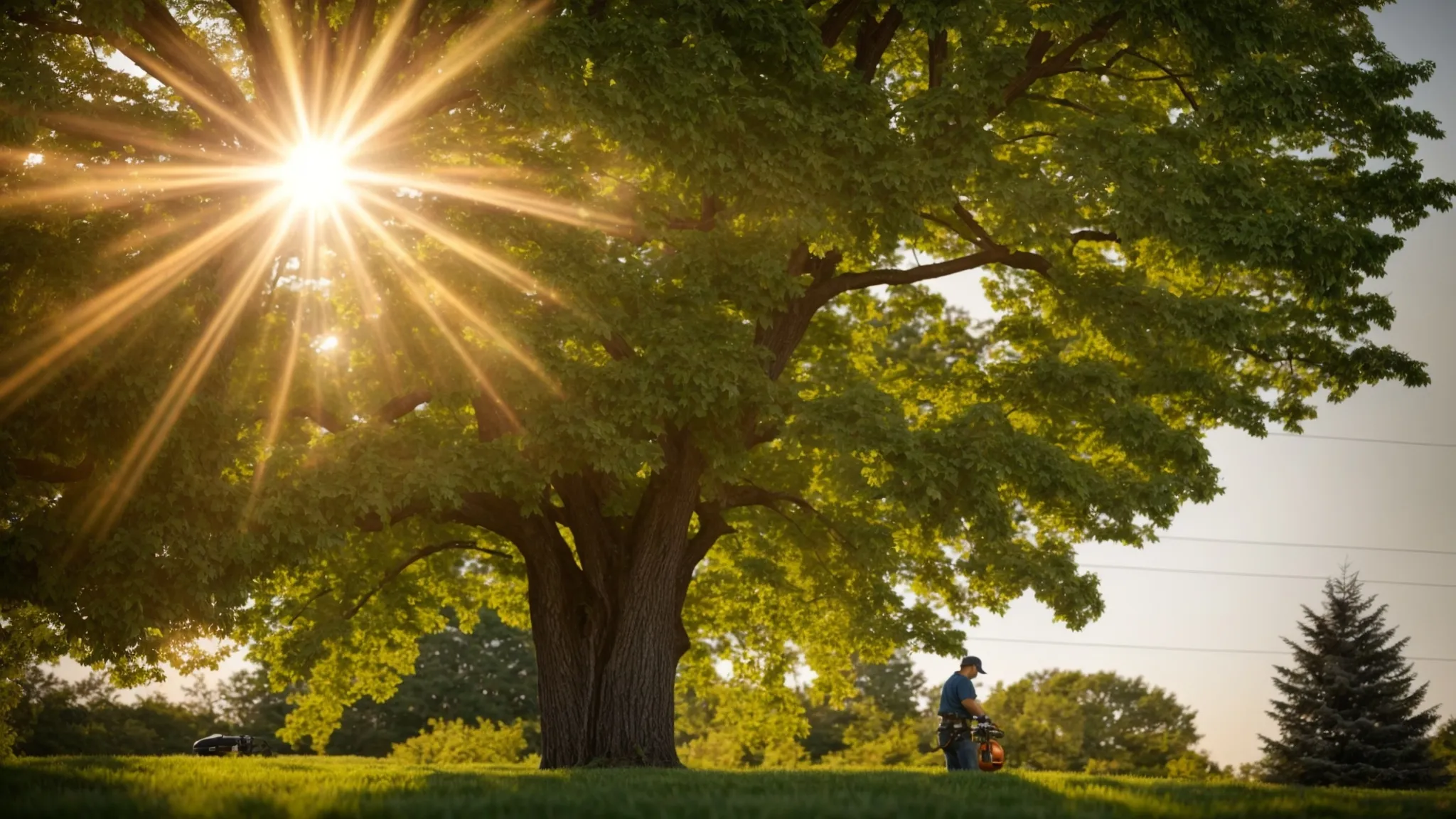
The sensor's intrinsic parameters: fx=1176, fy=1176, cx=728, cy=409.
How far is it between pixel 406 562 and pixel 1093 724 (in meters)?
48.8

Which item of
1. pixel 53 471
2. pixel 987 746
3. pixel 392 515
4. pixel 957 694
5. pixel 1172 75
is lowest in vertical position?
pixel 987 746

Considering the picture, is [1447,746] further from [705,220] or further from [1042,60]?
[705,220]

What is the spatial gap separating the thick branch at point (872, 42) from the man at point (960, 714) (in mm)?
8284

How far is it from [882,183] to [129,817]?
400 inches

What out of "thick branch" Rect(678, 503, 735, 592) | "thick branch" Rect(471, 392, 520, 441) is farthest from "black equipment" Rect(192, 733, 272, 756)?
"thick branch" Rect(471, 392, 520, 441)

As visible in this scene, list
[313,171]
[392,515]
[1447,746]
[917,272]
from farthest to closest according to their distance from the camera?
[1447,746] → [917,272] → [392,515] → [313,171]

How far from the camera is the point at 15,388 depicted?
10602 mm

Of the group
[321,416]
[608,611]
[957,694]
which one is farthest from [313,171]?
[957,694]

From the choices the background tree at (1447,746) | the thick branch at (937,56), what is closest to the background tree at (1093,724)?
the background tree at (1447,746)

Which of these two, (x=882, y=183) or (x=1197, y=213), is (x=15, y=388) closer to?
(x=882, y=183)

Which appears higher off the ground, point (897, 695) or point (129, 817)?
point (897, 695)

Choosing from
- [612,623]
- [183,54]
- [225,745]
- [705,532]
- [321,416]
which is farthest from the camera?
[225,745]

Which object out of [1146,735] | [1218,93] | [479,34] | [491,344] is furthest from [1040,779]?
[1146,735]

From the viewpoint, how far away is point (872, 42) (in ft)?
55.4
